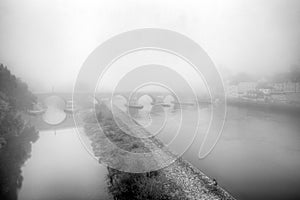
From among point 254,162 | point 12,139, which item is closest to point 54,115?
point 12,139

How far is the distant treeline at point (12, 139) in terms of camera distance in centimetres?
1004

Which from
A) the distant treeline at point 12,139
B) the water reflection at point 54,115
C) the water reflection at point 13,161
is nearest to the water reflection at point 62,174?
the water reflection at point 13,161

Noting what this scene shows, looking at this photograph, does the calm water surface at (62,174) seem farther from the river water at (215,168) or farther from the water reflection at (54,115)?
Answer: the water reflection at (54,115)

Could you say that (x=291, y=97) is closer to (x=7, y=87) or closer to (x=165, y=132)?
(x=165, y=132)

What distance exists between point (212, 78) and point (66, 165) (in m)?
90.2

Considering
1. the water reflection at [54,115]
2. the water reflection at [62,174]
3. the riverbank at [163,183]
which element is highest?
the water reflection at [54,115]

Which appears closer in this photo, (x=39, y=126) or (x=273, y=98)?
(x=39, y=126)

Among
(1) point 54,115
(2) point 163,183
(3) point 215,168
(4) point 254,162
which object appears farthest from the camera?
(1) point 54,115

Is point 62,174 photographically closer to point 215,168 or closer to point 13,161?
point 13,161

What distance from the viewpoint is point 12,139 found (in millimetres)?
17188

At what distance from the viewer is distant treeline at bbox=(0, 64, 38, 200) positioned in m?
10.0

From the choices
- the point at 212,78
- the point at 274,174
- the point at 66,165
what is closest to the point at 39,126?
the point at 66,165

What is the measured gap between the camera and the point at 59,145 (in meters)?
17.4

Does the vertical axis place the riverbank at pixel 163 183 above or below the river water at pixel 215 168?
above
